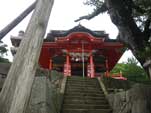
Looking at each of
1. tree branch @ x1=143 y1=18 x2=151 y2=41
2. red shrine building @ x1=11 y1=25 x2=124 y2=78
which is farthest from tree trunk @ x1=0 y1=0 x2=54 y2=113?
→ red shrine building @ x1=11 y1=25 x2=124 y2=78

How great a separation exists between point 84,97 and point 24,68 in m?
6.94

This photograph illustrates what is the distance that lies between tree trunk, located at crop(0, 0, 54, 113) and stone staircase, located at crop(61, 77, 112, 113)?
5417mm

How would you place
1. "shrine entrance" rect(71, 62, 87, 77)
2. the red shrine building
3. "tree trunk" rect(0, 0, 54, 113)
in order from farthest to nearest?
"shrine entrance" rect(71, 62, 87, 77)
the red shrine building
"tree trunk" rect(0, 0, 54, 113)

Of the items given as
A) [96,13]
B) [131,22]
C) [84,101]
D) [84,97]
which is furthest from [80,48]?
[131,22]

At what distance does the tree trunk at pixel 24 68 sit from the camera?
4.53 ft

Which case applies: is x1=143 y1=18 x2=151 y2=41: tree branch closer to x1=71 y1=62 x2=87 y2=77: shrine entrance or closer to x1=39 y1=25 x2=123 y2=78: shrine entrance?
x1=39 y1=25 x2=123 y2=78: shrine entrance

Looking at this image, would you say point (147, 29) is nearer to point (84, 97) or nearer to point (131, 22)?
point (131, 22)

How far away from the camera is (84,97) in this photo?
827cm

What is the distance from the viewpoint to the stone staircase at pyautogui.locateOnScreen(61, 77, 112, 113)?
23.5 ft

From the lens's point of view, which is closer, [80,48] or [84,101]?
[84,101]

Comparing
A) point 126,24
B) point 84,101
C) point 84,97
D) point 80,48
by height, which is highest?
point 80,48

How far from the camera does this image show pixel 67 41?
14.3 m

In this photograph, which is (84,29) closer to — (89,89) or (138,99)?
(89,89)

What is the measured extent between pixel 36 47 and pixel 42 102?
10.6 feet
